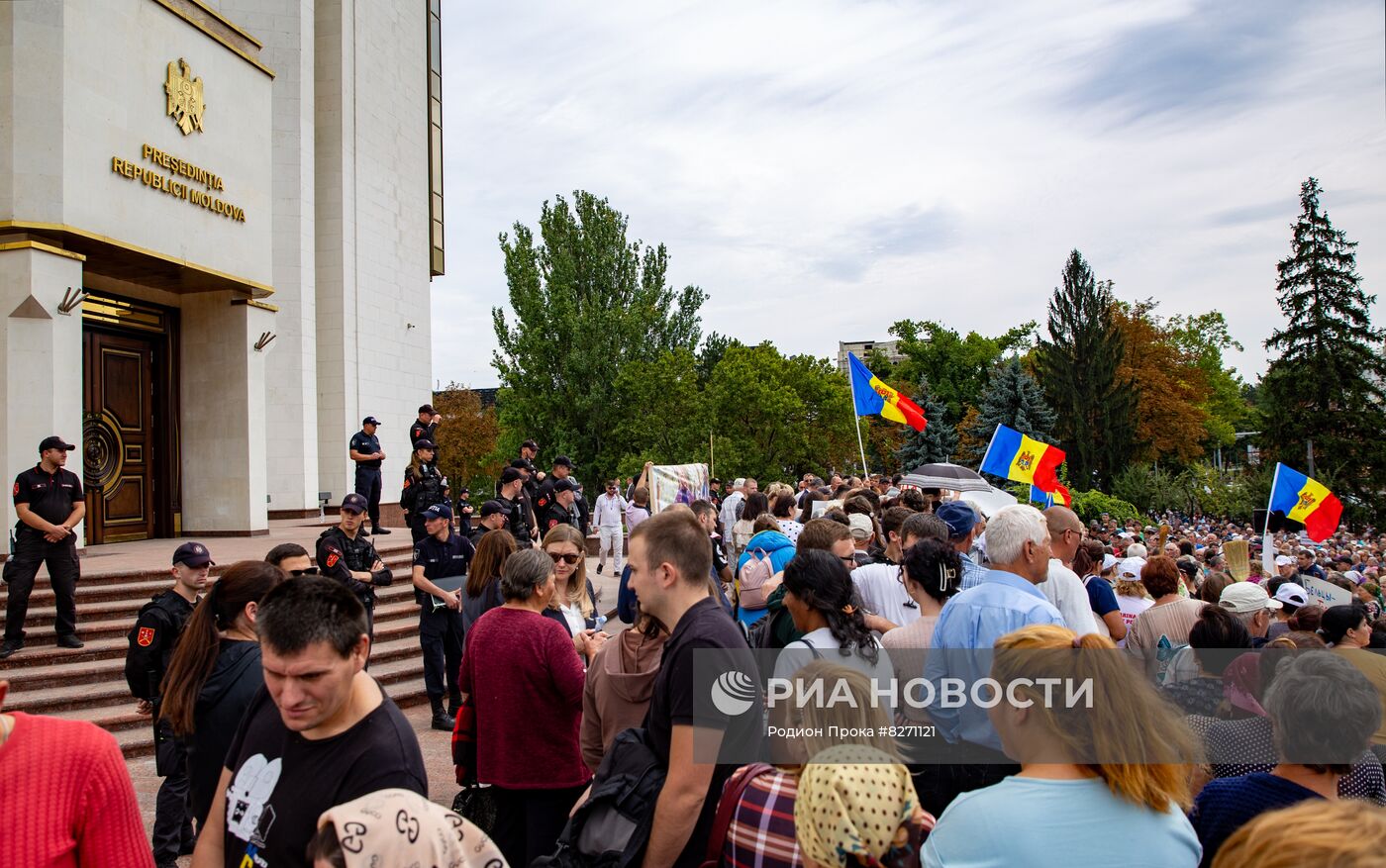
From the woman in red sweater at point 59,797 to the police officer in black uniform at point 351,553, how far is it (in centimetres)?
527

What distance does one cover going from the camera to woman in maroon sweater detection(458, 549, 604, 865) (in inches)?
154

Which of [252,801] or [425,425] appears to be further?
[425,425]

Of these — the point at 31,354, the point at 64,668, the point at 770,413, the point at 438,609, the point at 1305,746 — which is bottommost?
the point at 64,668

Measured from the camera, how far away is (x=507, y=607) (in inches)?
162

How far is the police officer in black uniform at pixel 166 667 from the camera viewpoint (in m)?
5.03

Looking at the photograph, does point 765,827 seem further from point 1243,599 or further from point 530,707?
point 1243,599

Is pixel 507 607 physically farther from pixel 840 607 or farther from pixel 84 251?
pixel 84 251

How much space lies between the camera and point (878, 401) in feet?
54.0

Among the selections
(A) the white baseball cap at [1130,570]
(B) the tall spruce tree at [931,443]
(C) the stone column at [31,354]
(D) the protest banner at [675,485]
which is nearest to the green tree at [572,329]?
(B) the tall spruce tree at [931,443]

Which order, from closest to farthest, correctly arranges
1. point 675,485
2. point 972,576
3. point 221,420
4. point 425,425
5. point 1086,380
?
point 972,576
point 425,425
point 221,420
point 675,485
point 1086,380

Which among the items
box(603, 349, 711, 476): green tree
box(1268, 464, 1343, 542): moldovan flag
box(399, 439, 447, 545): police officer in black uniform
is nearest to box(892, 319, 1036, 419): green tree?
box(603, 349, 711, 476): green tree

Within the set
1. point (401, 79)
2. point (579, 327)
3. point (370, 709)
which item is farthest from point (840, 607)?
point (579, 327)

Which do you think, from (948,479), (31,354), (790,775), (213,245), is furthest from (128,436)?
(790,775)

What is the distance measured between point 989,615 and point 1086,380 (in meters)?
53.2
